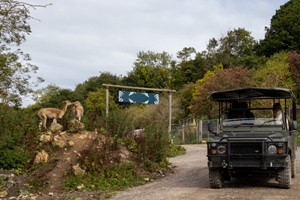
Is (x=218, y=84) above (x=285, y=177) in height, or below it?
above

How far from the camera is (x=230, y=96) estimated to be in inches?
495

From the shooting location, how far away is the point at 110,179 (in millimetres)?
12477

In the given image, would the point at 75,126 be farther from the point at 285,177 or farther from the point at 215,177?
the point at 285,177

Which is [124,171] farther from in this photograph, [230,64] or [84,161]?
[230,64]

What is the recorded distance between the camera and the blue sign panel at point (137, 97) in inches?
826

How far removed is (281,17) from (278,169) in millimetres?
47938

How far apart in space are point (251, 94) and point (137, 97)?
9.59 meters

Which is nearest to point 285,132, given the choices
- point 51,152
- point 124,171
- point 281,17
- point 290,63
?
point 124,171

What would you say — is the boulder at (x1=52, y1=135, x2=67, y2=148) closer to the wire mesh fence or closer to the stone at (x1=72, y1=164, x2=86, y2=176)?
the stone at (x1=72, y1=164, x2=86, y2=176)

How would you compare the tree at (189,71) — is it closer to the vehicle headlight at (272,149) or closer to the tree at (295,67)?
the tree at (295,67)

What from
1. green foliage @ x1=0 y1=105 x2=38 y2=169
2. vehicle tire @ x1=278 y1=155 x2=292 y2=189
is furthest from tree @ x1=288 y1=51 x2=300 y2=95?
vehicle tire @ x1=278 y1=155 x2=292 y2=189

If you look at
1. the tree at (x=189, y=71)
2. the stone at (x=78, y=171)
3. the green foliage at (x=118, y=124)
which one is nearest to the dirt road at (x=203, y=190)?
the stone at (x=78, y=171)

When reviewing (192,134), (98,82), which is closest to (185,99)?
(192,134)

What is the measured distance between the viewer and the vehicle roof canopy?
39.4 ft
